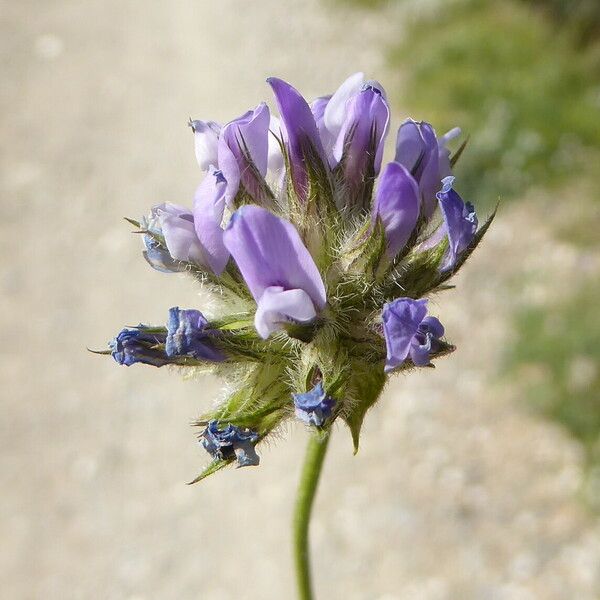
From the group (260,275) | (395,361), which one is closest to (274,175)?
(260,275)

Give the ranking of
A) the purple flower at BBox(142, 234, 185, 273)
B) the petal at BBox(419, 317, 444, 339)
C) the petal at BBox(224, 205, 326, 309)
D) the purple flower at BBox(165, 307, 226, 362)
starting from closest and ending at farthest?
the petal at BBox(224, 205, 326, 309) < the petal at BBox(419, 317, 444, 339) < the purple flower at BBox(165, 307, 226, 362) < the purple flower at BBox(142, 234, 185, 273)

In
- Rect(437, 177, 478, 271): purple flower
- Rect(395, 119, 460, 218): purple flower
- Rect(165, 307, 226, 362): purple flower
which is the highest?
Rect(395, 119, 460, 218): purple flower

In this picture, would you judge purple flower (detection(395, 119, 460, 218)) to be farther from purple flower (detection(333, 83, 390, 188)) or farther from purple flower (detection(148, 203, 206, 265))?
purple flower (detection(148, 203, 206, 265))

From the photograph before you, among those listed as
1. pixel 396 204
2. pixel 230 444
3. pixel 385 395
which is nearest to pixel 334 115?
pixel 396 204

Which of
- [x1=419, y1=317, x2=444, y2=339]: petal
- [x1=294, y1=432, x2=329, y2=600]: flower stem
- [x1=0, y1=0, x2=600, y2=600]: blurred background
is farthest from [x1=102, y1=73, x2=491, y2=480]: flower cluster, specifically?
[x1=0, y1=0, x2=600, y2=600]: blurred background

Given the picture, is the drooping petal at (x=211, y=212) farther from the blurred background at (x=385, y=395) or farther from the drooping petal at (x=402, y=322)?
the blurred background at (x=385, y=395)

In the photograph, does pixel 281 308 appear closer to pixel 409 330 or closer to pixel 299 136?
pixel 409 330

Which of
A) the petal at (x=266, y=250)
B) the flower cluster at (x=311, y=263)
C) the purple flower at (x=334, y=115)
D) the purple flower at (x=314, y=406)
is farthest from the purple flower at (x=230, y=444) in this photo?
the purple flower at (x=334, y=115)

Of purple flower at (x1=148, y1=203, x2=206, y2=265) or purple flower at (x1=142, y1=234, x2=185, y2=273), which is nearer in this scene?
purple flower at (x1=148, y1=203, x2=206, y2=265)
